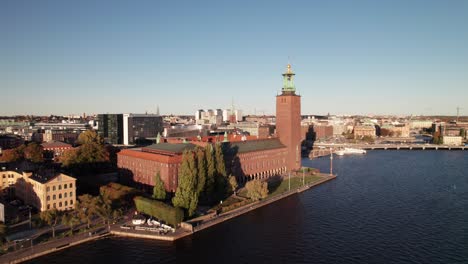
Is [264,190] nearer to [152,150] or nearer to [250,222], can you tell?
[250,222]

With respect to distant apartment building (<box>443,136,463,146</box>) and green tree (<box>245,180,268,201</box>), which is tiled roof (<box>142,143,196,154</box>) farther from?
distant apartment building (<box>443,136,463,146</box>)

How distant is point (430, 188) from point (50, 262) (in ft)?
240

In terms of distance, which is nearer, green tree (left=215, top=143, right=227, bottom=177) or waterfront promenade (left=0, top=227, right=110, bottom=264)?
waterfront promenade (left=0, top=227, right=110, bottom=264)

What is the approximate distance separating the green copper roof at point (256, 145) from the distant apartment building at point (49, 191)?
3512cm

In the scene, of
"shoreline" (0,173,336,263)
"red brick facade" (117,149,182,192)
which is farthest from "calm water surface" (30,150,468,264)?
"red brick facade" (117,149,182,192)

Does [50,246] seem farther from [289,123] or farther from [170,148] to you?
[289,123]

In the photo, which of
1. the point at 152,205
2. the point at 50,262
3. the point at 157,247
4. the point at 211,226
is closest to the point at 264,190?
the point at 211,226

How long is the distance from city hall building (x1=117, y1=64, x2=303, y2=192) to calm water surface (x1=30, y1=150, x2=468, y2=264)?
15.6 metres

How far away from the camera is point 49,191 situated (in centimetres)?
5544

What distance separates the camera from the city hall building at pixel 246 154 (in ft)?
229

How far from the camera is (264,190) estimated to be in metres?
66.1

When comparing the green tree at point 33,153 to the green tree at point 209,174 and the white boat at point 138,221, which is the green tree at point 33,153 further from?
the white boat at point 138,221

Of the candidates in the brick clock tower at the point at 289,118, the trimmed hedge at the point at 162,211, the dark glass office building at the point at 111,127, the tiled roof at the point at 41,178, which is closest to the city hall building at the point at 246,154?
the brick clock tower at the point at 289,118

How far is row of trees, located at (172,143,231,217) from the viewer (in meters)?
53.8
